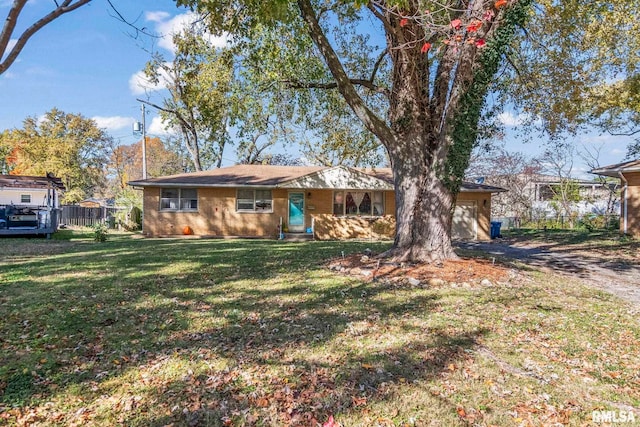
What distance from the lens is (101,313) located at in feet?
16.1

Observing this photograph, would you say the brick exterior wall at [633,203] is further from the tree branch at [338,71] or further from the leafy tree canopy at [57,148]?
the leafy tree canopy at [57,148]

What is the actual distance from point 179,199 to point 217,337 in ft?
46.6

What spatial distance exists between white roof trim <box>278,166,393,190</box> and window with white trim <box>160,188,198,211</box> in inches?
164

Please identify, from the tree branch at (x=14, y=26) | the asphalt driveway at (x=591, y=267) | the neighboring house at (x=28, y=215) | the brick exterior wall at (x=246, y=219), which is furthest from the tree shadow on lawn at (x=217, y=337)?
the brick exterior wall at (x=246, y=219)

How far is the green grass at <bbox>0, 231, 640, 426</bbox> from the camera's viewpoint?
2.81m

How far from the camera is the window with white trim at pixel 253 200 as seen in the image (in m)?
17.4

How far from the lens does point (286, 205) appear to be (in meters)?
17.5

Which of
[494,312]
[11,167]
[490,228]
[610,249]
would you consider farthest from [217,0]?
[11,167]

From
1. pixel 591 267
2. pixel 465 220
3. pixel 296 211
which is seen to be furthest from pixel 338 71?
pixel 465 220

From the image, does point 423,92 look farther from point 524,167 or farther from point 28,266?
point 524,167

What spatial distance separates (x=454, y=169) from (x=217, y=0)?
5.63 m

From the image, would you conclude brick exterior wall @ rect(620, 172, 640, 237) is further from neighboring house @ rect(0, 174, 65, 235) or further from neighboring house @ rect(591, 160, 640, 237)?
neighboring house @ rect(0, 174, 65, 235)

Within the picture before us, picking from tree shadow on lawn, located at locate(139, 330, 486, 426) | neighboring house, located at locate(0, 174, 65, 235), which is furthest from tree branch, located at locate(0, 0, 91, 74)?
neighboring house, located at locate(0, 174, 65, 235)

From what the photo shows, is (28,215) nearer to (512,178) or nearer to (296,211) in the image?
(296,211)
